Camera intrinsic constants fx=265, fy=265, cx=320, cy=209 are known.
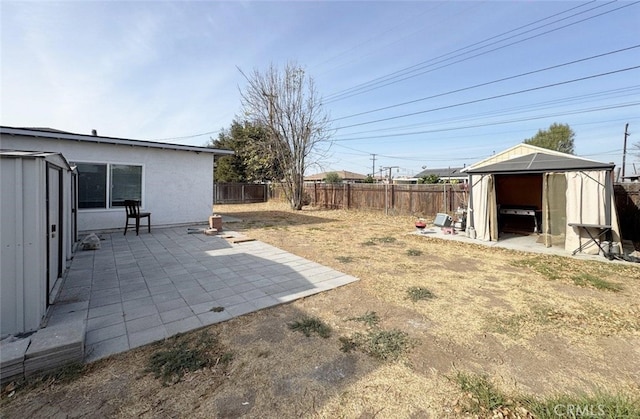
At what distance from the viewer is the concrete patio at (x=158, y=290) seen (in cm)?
219

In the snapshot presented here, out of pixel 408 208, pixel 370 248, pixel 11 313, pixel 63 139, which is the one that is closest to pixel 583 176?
pixel 370 248

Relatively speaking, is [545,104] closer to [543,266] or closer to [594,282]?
[543,266]

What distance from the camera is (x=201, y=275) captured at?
157 inches

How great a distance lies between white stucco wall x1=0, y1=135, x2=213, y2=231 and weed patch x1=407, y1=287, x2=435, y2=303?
24.3 feet

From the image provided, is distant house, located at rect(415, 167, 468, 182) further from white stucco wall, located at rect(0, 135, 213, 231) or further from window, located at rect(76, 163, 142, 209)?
window, located at rect(76, 163, 142, 209)

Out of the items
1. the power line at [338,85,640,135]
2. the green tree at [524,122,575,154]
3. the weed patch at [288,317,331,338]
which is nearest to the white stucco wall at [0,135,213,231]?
the weed patch at [288,317,331,338]

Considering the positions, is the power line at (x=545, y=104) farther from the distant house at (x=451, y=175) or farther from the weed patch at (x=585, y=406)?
the weed patch at (x=585, y=406)

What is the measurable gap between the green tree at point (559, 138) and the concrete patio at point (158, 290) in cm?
3190

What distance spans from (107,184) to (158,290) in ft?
17.8

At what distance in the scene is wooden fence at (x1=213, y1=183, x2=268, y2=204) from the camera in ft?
57.5

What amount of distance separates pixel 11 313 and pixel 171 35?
7.93m

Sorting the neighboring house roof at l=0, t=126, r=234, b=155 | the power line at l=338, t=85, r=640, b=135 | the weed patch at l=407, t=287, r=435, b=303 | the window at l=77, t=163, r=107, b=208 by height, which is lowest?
the weed patch at l=407, t=287, r=435, b=303

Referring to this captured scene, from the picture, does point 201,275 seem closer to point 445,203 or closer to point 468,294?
point 468,294

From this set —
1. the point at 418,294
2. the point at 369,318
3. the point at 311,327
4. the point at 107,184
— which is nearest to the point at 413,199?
the point at 418,294
